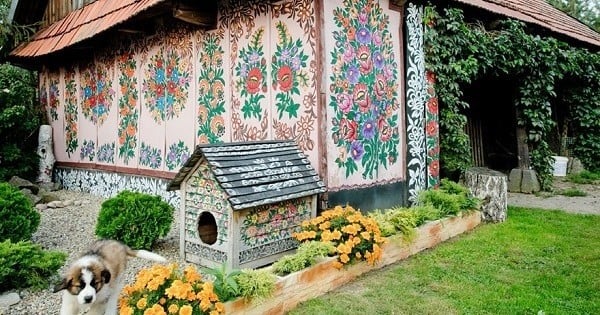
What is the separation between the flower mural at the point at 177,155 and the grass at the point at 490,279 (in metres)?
3.73

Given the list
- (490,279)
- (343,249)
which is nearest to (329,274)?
(343,249)

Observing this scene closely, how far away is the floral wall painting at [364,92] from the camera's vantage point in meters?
5.23

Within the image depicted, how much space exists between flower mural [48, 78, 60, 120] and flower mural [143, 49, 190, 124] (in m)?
3.65

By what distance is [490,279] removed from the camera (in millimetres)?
4281

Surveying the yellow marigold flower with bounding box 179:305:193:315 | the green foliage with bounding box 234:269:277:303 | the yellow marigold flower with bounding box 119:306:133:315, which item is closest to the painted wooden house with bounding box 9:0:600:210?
the green foliage with bounding box 234:269:277:303

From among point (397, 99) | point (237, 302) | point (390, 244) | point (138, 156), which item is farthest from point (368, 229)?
point (138, 156)

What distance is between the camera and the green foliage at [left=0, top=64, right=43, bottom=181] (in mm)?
9070

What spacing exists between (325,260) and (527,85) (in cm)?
609

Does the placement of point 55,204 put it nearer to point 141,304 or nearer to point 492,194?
point 141,304

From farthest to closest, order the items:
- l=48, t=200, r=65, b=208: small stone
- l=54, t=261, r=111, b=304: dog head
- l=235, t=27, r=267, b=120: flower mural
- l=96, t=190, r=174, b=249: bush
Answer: l=48, t=200, r=65, b=208: small stone
l=235, t=27, r=267, b=120: flower mural
l=96, t=190, r=174, b=249: bush
l=54, t=261, r=111, b=304: dog head

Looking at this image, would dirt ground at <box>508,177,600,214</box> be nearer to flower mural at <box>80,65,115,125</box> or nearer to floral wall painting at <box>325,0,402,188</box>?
floral wall painting at <box>325,0,402,188</box>

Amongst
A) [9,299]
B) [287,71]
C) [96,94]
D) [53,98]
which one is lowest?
[9,299]

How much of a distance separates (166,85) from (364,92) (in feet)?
11.1

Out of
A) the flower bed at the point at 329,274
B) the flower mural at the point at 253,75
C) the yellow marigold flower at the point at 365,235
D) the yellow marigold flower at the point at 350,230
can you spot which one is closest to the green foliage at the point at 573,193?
the flower bed at the point at 329,274
